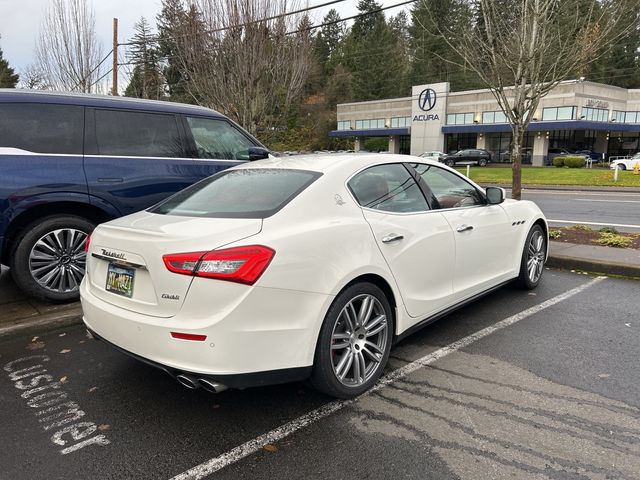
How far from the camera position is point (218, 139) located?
19.8 feet

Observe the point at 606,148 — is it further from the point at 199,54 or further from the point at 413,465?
the point at 413,465

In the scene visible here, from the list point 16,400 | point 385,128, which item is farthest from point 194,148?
point 385,128

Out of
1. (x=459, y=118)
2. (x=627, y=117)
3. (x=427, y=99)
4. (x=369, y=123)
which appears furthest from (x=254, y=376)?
(x=369, y=123)

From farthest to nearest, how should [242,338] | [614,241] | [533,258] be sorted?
[614,241]
[533,258]
[242,338]

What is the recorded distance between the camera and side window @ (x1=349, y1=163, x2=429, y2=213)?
350cm

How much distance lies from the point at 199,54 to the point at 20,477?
11375 mm

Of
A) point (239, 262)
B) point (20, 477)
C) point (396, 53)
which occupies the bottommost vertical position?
point (20, 477)

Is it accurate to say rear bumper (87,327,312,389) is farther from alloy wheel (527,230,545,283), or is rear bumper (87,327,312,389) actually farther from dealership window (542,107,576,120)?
dealership window (542,107,576,120)

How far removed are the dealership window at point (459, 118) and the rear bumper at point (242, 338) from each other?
51179mm

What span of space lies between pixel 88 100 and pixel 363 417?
4.16 m

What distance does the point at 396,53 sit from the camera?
6969cm

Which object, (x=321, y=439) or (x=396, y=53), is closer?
(x=321, y=439)

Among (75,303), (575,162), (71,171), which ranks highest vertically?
(575,162)

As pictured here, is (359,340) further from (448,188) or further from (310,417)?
(448,188)
